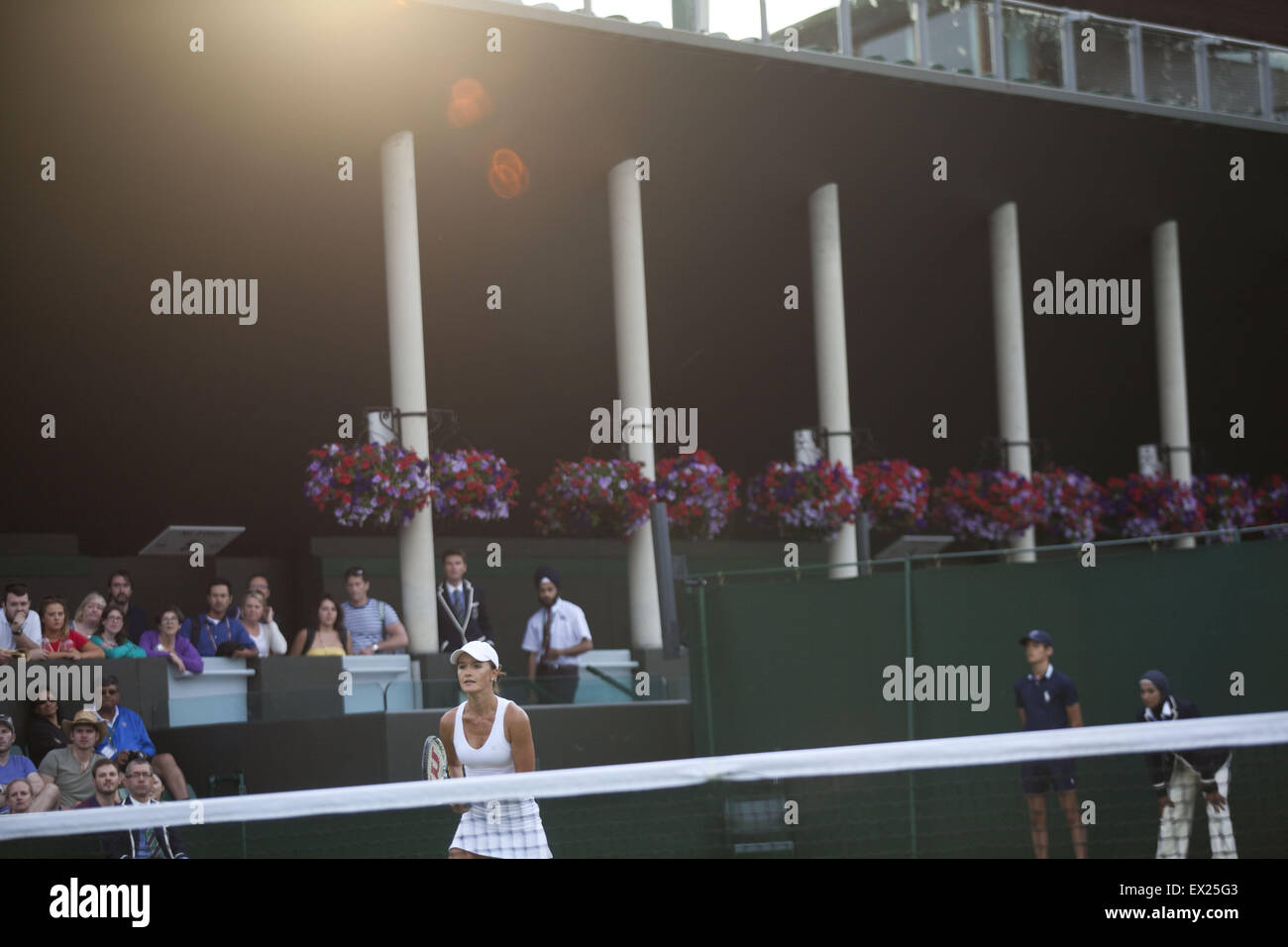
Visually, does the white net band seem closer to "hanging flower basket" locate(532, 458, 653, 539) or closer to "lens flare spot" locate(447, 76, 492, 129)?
"hanging flower basket" locate(532, 458, 653, 539)

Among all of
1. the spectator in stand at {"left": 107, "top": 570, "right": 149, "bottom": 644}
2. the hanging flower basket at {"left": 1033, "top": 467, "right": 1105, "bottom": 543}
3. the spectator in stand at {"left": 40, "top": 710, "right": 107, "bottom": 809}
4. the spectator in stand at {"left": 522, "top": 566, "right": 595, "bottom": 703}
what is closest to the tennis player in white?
the spectator in stand at {"left": 40, "top": 710, "right": 107, "bottom": 809}

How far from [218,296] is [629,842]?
31.9 feet

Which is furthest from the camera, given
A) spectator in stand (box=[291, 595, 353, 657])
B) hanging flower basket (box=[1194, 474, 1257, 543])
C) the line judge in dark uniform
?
hanging flower basket (box=[1194, 474, 1257, 543])

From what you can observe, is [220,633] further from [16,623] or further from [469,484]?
[469,484]

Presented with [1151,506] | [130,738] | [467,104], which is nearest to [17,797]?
[130,738]

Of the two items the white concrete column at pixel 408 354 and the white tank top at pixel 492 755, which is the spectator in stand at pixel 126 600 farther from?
the white tank top at pixel 492 755

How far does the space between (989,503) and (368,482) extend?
735 centimetres

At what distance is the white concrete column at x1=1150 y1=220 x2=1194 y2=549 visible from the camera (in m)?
21.6

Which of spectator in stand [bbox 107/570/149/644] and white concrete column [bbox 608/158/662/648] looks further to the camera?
white concrete column [bbox 608/158/662/648]

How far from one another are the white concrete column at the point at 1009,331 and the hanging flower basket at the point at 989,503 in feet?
1.80

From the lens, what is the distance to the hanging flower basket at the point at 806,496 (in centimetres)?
1794

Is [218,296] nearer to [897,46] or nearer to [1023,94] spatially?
[897,46]

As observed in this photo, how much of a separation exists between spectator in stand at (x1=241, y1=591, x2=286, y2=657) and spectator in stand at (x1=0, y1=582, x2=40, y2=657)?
5.52 ft
